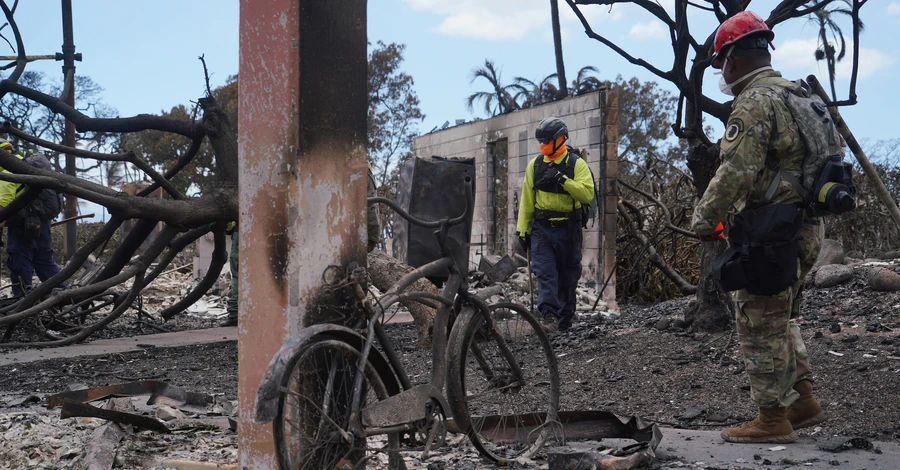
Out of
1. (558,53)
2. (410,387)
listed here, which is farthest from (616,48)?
(558,53)

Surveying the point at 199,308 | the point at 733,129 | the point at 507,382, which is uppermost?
the point at 733,129

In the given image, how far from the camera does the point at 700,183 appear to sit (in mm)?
6531

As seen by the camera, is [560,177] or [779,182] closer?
[779,182]

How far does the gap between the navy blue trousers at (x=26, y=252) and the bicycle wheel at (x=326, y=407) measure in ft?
26.1

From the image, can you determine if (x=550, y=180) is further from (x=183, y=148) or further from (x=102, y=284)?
(x=183, y=148)

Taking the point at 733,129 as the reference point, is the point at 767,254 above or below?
below

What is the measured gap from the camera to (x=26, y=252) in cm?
1007

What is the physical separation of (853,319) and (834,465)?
3.81 meters

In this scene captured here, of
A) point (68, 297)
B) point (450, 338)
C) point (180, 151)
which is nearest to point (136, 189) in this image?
point (68, 297)

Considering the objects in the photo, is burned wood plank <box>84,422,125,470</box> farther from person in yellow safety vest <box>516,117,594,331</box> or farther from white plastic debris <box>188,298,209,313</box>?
white plastic debris <box>188,298,209,313</box>

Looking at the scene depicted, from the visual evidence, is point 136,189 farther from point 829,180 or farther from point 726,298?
point 829,180

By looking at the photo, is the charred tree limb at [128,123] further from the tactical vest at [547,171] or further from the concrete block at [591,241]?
the concrete block at [591,241]

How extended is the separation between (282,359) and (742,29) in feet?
9.08

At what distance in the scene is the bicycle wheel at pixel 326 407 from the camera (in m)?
3.09
